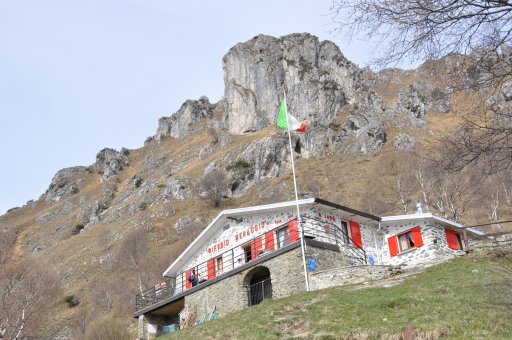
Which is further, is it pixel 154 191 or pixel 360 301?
pixel 154 191

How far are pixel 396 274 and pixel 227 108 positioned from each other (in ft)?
299

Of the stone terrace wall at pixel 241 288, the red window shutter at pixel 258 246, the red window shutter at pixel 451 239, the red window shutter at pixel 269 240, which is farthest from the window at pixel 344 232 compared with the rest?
the red window shutter at pixel 451 239

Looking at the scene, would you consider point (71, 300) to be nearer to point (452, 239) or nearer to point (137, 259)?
point (137, 259)

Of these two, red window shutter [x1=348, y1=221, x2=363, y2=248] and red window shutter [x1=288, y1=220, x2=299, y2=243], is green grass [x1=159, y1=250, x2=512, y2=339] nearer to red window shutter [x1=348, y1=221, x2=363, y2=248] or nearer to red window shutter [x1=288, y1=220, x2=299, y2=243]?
red window shutter [x1=288, y1=220, x2=299, y2=243]

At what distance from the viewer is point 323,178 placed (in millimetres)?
71750

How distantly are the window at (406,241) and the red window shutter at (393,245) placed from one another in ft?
0.74

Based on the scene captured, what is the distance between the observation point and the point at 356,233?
91.0ft

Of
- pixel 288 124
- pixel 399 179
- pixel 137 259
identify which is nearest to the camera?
pixel 288 124

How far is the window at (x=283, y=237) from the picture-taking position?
2618 cm

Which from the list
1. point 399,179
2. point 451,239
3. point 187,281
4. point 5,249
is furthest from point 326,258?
point 399,179

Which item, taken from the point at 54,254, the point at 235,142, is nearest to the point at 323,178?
the point at 235,142

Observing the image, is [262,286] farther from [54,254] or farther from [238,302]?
[54,254]

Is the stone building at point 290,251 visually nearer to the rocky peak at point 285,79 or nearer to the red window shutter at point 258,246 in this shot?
the red window shutter at point 258,246

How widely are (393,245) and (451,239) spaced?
3.29m
